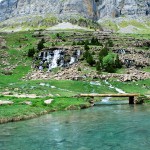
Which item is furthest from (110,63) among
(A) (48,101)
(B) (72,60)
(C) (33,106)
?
(C) (33,106)

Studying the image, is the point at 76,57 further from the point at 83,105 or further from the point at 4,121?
the point at 4,121

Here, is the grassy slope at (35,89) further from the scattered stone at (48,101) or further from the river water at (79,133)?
the river water at (79,133)

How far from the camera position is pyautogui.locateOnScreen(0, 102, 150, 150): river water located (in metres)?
33.2

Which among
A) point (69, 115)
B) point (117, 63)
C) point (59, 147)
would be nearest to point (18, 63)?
point (117, 63)

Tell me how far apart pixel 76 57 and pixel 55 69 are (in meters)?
10.7

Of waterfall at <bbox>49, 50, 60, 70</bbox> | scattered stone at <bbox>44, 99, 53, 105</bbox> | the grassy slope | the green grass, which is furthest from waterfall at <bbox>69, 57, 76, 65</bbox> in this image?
scattered stone at <bbox>44, 99, 53, 105</bbox>

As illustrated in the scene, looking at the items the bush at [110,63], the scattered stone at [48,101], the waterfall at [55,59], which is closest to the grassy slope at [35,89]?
the scattered stone at [48,101]

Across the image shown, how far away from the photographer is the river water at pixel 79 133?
33.2 meters

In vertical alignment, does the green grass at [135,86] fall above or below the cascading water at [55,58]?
below

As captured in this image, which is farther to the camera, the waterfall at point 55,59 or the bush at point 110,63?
the waterfall at point 55,59

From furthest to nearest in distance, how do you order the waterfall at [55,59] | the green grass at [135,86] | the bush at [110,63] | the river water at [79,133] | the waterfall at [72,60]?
the waterfall at [55,59] → the waterfall at [72,60] → the bush at [110,63] → the green grass at [135,86] → the river water at [79,133]

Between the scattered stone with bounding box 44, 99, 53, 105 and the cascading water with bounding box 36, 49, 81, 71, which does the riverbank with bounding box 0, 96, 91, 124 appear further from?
the cascading water with bounding box 36, 49, 81, 71

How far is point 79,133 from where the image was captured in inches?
1528

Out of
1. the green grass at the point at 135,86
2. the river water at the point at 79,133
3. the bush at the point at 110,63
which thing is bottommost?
the river water at the point at 79,133
